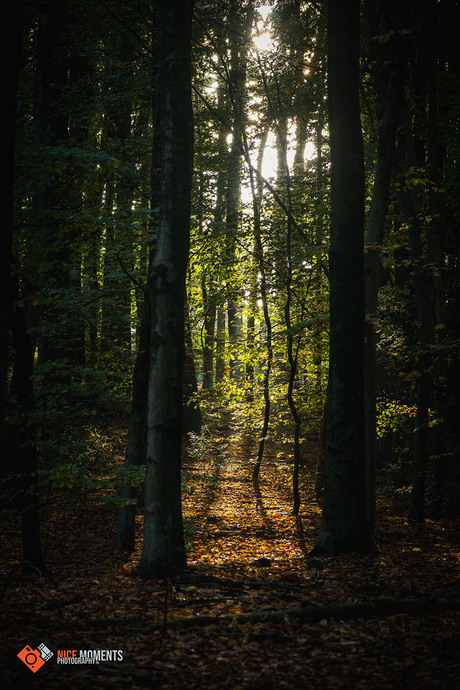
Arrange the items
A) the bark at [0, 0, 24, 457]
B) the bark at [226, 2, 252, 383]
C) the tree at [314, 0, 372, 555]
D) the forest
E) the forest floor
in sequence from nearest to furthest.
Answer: the bark at [0, 0, 24, 457]
the forest floor
the forest
the tree at [314, 0, 372, 555]
the bark at [226, 2, 252, 383]

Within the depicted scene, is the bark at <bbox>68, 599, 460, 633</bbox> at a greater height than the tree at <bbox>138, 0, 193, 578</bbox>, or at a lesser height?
lesser

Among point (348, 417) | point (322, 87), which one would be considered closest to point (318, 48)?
point (322, 87)

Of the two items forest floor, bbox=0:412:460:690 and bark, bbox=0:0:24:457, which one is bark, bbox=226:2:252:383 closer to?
forest floor, bbox=0:412:460:690

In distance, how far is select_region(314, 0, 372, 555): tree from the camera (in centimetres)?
656

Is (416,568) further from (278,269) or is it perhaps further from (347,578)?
(278,269)

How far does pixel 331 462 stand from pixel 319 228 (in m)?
7.07

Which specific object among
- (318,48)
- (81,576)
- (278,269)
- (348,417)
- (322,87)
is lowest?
(81,576)

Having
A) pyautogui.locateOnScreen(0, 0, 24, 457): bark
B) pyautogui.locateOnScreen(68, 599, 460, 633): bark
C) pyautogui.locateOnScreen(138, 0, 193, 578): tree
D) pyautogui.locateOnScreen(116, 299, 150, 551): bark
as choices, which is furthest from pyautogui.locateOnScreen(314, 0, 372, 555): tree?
pyautogui.locateOnScreen(0, 0, 24, 457): bark

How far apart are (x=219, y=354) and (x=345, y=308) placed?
6822mm

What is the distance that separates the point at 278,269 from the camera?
11.5 meters
